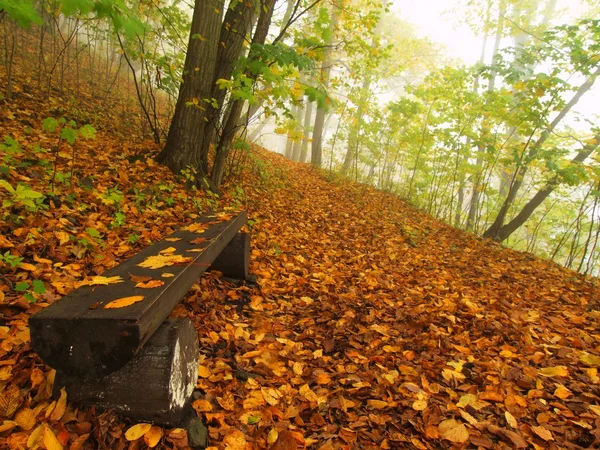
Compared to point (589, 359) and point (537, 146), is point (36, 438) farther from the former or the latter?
point (537, 146)

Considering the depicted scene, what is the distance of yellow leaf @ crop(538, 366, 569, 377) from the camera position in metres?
2.04

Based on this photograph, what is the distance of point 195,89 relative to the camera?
418 cm

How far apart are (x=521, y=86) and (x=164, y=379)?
6275mm

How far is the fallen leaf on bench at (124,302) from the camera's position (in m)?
1.31

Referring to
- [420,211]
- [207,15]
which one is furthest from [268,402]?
[420,211]

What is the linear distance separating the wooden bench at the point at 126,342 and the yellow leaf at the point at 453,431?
1.25 m

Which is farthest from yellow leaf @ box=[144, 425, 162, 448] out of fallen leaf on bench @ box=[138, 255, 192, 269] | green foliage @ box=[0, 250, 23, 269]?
green foliage @ box=[0, 250, 23, 269]

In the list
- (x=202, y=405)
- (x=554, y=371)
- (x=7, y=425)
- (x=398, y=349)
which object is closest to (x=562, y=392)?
(x=554, y=371)

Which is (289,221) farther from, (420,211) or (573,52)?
(573,52)

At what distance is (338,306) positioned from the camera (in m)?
2.95

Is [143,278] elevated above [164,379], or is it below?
above

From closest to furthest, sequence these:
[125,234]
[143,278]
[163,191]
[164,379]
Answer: [164,379], [143,278], [125,234], [163,191]

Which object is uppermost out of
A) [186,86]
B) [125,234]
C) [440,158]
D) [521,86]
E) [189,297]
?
[521,86]

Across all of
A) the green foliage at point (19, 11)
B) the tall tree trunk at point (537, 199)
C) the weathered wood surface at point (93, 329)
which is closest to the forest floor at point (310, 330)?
the weathered wood surface at point (93, 329)
